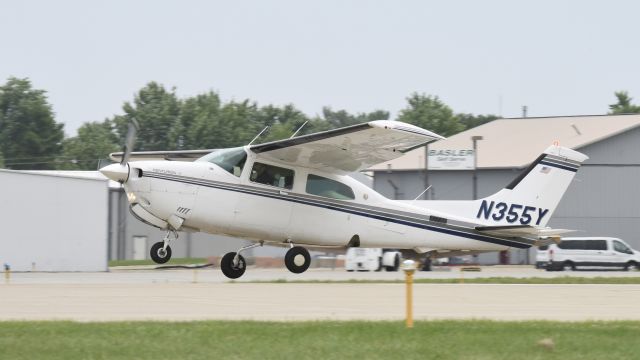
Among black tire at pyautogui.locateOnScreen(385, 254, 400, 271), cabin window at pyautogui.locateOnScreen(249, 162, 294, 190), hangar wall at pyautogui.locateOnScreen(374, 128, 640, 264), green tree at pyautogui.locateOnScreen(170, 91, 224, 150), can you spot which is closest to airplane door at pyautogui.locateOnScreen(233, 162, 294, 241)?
cabin window at pyautogui.locateOnScreen(249, 162, 294, 190)

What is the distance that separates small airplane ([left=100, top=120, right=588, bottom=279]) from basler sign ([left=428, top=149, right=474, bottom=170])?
106 ft

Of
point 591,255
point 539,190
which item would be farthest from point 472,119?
point 539,190

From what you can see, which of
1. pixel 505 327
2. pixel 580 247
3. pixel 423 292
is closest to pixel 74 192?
pixel 580 247

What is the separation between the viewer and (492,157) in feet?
202

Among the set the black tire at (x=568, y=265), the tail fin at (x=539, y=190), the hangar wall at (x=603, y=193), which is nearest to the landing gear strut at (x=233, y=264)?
the tail fin at (x=539, y=190)

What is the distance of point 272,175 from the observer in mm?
21969

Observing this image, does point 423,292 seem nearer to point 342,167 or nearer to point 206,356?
point 342,167

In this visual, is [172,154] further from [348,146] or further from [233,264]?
[348,146]

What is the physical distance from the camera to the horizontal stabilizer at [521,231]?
2412 cm

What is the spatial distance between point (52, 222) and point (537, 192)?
28785mm

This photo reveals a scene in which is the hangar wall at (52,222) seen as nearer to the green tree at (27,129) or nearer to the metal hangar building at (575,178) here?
the metal hangar building at (575,178)

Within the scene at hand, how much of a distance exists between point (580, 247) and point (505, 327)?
31169 mm

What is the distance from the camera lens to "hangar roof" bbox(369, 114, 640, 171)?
60031 millimetres

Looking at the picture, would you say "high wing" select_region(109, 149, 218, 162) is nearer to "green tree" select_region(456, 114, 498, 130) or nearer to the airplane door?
the airplane door
